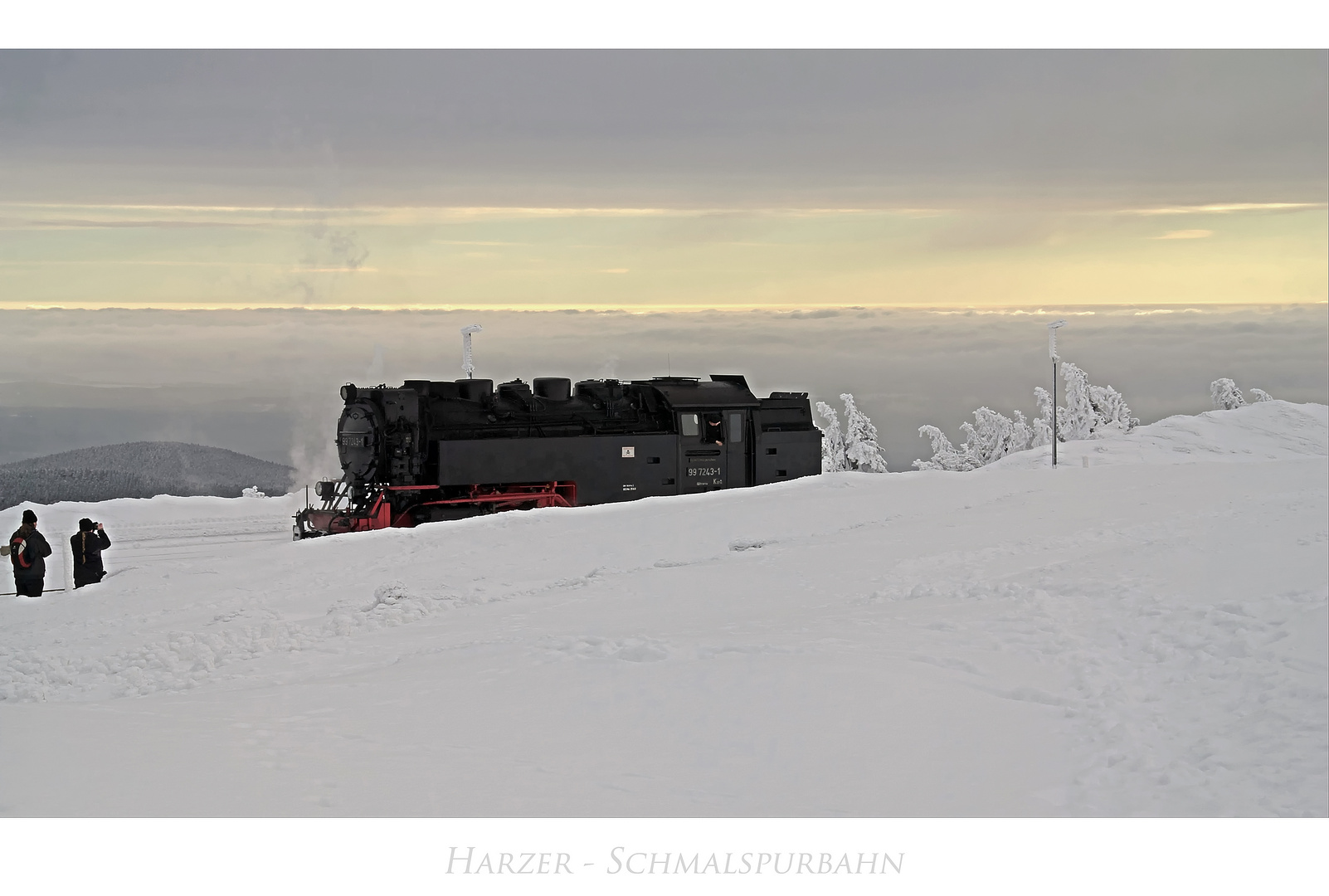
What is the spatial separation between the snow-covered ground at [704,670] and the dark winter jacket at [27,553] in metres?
0.79

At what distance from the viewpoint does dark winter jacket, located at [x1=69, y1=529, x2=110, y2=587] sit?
1684 cm

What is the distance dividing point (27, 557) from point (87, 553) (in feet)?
3.08

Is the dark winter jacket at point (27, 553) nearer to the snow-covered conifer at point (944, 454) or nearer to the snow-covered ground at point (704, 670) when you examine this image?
the snow-covered ground at point (704, 670)

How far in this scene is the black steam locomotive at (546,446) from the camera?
2273cm

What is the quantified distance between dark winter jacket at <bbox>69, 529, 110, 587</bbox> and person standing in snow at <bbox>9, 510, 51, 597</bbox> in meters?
0.69

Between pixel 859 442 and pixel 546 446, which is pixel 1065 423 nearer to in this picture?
pixel 859 442

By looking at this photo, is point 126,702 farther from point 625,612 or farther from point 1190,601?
point 1190,601

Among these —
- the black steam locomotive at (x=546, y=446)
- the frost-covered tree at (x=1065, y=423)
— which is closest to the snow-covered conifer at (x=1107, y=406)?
the frost-covered tree at (x=1065, y=423)

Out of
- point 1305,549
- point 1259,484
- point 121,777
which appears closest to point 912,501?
point 1259,484

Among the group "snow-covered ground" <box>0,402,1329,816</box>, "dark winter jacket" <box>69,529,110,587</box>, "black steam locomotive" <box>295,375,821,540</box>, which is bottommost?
"snow-covered ground" <box>0,402,1329,816</box>

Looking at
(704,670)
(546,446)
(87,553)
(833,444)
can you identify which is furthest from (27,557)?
(833,444)

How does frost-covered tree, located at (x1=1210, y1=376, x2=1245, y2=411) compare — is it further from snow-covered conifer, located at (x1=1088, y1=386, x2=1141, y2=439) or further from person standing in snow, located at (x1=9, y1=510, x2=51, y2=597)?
person standing in snow, located at (x1=9, y1=510, x2=51, y2=597)

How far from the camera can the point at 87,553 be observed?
16.8 metres

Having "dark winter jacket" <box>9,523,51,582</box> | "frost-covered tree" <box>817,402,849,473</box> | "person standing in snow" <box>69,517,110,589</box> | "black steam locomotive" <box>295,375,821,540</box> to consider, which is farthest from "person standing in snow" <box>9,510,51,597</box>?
"frost-covered tree" <box>817,402,849,473</box>
